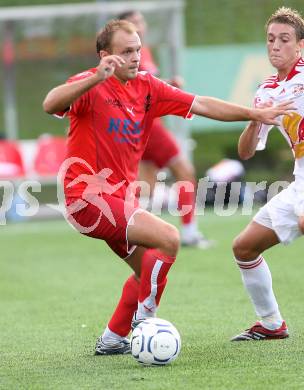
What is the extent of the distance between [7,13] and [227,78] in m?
3.92

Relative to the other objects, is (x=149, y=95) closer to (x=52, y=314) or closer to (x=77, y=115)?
(x=77, y=115)

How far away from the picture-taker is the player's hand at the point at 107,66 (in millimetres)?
5824

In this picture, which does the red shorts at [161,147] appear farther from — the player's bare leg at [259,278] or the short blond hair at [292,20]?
the short blond hair at [292,20]

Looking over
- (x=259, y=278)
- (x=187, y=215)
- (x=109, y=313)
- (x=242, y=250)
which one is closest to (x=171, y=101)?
(x=242, y=250)

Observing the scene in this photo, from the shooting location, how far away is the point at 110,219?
6285 millimetres

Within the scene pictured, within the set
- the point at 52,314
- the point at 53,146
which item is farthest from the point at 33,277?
the point at 53,146

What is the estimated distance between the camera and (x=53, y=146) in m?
16.8

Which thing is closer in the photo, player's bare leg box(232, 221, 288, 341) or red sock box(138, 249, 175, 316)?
red sock box(138, 249, 175, 316)

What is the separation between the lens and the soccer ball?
19.6 feet

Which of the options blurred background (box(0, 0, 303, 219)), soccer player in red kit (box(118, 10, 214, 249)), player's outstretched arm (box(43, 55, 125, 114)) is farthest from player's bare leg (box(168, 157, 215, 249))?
player's outstretched arm (box(43, 55, 125, 114))

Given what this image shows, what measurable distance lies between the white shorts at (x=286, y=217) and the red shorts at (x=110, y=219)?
0.93m

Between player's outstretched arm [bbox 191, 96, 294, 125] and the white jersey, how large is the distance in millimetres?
291

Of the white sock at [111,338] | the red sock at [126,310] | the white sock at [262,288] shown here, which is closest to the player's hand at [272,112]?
the white sock at [262,288]

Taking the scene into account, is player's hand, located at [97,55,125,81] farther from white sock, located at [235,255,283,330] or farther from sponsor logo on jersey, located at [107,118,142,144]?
white sock, located at [235,255,283,330]
